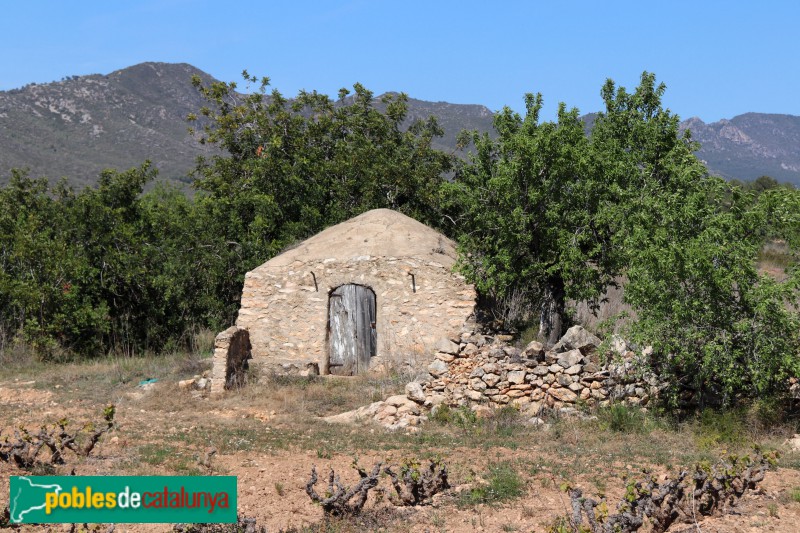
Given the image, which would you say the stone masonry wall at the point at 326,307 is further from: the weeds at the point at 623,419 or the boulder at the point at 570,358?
the weeds at the point at 623,419

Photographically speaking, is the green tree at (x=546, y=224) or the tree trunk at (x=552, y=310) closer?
the green tree at (x=546, y=224)

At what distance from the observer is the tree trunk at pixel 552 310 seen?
14.1 metres

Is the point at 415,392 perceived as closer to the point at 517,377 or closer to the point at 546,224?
the point at 517,377

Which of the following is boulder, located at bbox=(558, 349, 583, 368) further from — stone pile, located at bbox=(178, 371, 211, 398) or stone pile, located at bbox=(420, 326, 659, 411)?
stone pile, located at bbox=(178, 371, 211, 398)

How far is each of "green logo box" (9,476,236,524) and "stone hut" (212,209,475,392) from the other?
8341 mm

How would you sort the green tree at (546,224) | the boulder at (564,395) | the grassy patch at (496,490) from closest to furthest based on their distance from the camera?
the grassy patch at (496,490) → the boulder at (564,395) → the green tree at (546,224)

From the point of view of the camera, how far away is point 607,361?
37.2 ft

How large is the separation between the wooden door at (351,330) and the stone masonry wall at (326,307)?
0.19m

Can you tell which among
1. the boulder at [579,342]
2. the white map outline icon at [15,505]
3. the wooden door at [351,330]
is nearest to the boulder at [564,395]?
the boulder at [579,342]

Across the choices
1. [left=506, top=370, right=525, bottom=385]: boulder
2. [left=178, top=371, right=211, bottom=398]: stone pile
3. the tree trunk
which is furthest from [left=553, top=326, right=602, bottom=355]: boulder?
[left=178, top=371, right=211, bottom=398]: stone pile

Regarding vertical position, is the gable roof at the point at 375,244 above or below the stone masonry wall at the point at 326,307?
above

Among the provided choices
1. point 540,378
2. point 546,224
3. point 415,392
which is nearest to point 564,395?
point 540,378

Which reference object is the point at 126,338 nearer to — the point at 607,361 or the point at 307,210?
the point at 307,210

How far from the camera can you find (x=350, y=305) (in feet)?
47.9
